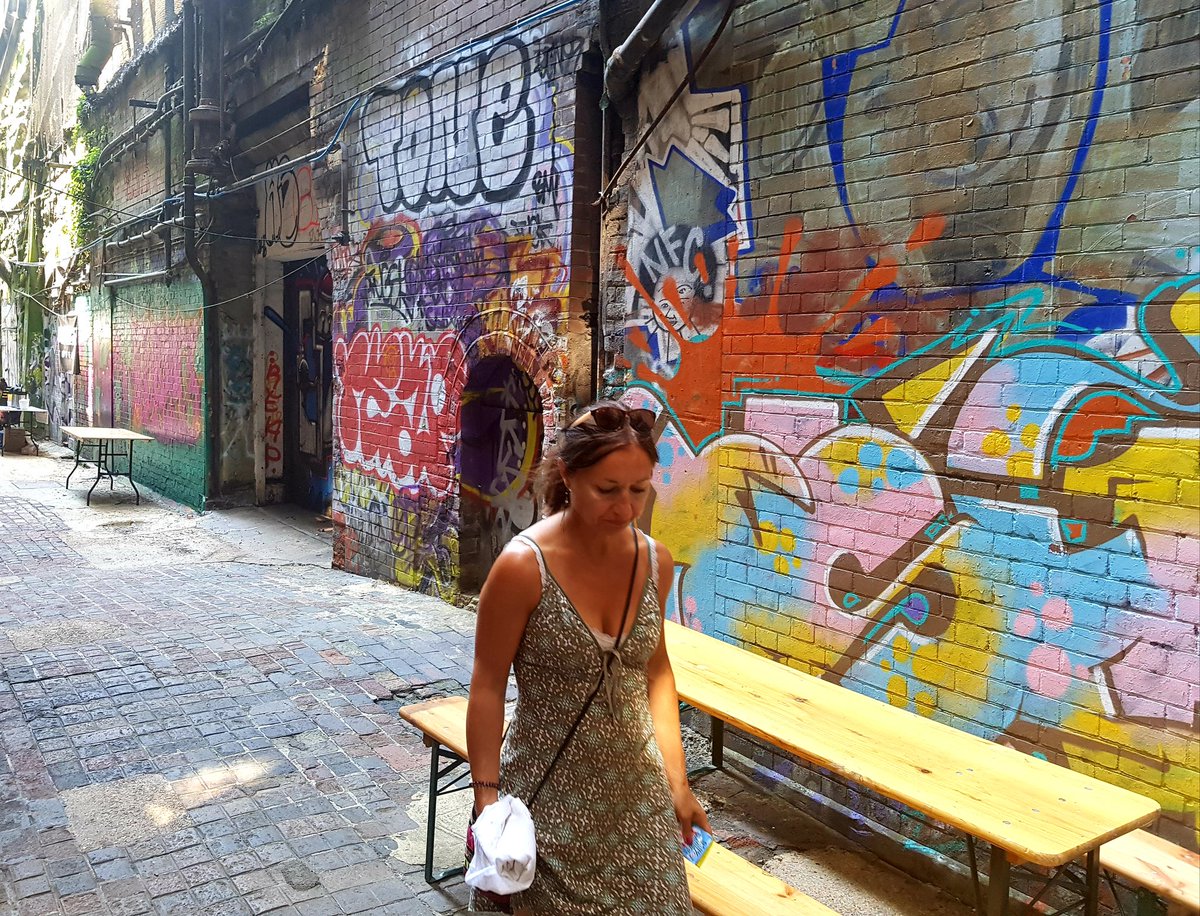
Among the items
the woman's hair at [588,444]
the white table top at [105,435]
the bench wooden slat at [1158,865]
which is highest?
the woman's hair at [588,444]

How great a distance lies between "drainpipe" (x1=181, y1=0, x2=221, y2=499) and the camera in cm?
1173

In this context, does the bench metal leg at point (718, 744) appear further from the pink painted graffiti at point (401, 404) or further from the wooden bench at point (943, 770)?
the pink painted graffiti at point (401, 404)

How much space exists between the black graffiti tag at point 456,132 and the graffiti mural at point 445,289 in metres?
0.01

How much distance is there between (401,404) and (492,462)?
1.13 metres

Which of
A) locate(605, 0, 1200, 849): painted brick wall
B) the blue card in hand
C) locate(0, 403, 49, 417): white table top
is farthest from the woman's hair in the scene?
locate(0, 403, 49, 417): white table top

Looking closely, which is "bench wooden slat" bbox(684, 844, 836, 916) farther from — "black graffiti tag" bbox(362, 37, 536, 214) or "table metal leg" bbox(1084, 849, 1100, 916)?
"black graffiti tag" bbox(362, 37, 536, 214)

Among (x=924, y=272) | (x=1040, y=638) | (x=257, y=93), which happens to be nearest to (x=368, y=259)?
(x=257, y=93)

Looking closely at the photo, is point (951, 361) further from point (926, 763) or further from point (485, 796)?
point (485, 796)

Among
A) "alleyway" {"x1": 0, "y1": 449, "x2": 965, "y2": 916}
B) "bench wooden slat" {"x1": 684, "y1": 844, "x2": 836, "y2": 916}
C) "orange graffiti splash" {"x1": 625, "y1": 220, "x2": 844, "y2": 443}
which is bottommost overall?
"alleyway" {"x1": 0, "y1": 449, "x2": 965, "y2": 916}

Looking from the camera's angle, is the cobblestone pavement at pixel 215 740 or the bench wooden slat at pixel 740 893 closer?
the bench wooden slat at pixel 740 893

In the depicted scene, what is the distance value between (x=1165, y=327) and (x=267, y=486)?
11.5 meters

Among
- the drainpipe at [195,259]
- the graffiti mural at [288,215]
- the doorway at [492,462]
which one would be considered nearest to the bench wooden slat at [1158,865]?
the doorway at [492,462]

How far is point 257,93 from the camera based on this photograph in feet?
35.7

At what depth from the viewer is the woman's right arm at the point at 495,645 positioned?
2.15 metres
